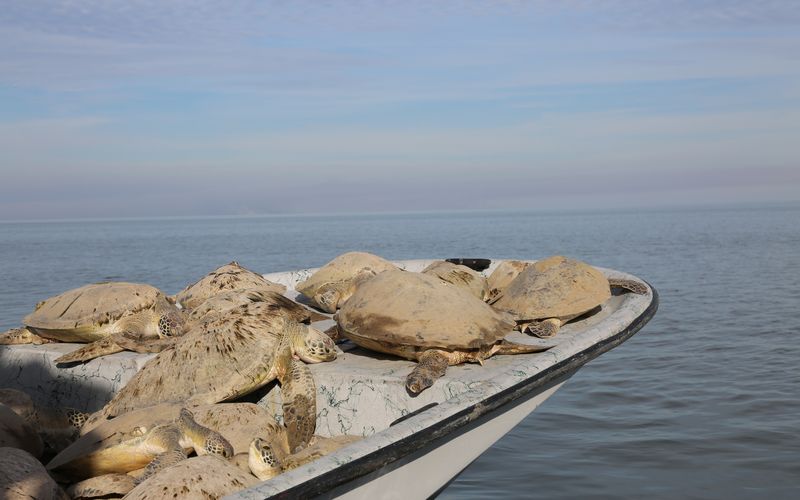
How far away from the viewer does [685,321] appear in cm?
1530

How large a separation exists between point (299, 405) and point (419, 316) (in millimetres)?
1059

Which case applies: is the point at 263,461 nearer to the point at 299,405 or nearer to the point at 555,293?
the point at 299,405

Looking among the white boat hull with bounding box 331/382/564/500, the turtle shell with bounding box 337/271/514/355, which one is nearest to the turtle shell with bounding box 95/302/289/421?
the turtle shell with bounding box 337/271/514/355

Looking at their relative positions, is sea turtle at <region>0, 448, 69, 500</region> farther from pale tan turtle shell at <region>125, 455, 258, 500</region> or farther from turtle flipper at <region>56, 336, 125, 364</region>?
turtle flipper at <region>56, 336, 125, 364</region>

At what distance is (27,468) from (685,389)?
26.8ft

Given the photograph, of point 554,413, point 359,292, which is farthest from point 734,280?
point 359,292

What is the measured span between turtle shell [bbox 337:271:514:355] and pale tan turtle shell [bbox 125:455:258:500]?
70.5 inches

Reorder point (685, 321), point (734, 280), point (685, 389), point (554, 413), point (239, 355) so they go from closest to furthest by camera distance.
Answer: point (239, 355) < point (554, 413) < point (685, 389) < point (685, 321) < point (734, 280)

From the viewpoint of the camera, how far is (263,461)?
4.10 m

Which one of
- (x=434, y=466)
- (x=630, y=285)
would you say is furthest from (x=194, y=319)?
(x=630, y=285)

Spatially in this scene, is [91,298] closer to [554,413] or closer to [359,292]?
[359,292]

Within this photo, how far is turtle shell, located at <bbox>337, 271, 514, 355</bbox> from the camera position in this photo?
5.45 meters

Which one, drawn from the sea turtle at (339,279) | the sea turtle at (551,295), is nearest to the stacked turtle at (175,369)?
the sea turtle at (339,279)

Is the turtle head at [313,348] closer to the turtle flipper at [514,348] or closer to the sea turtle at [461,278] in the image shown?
the turtle flipper at [514,348]
